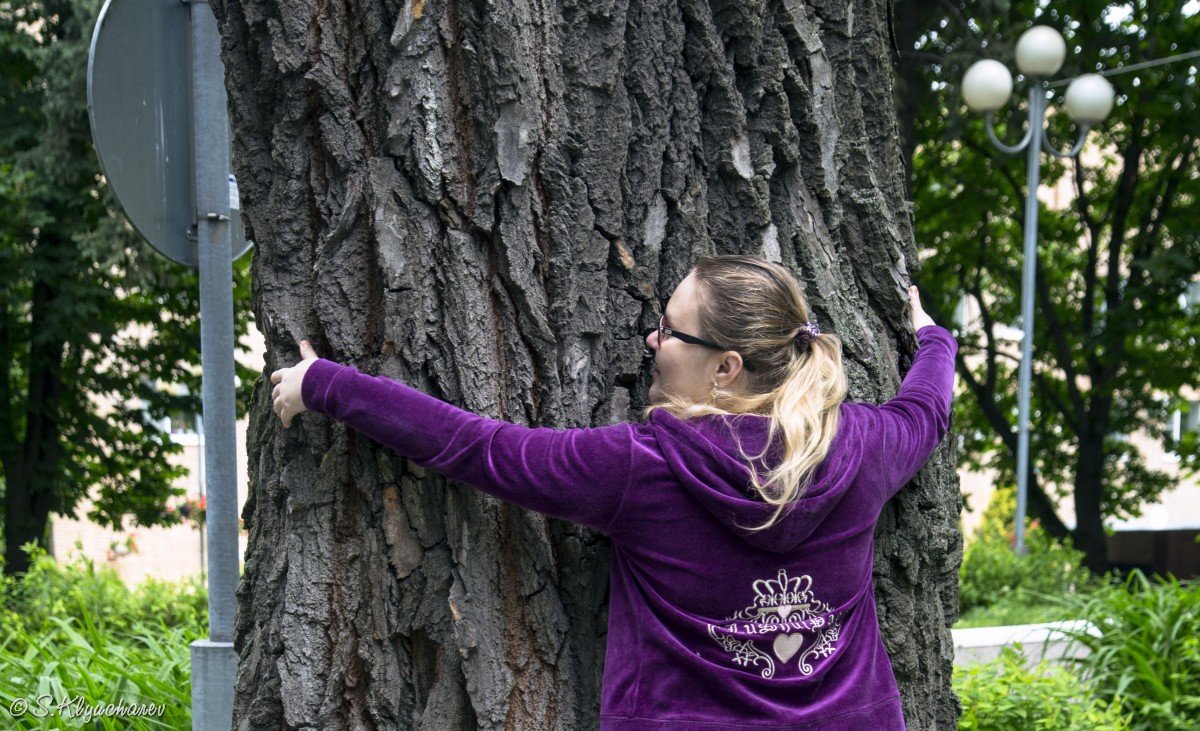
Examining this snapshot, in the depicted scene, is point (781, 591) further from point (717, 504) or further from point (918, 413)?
point (918, 413)

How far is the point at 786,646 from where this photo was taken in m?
2.00

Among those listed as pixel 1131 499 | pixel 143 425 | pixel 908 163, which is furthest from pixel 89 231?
pixel 1131 499

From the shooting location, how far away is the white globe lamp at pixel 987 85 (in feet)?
32.0

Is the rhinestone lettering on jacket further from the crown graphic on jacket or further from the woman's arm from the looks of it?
the woman's arm

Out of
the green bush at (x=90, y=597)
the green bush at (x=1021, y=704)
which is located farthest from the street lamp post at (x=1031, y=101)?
the green bush at (x=90, y=597)

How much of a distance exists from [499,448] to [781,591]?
0.59 m

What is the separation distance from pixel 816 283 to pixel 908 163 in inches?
340

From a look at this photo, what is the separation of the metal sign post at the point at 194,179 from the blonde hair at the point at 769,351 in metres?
1.39

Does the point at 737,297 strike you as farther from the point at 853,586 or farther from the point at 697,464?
the point at 853,586

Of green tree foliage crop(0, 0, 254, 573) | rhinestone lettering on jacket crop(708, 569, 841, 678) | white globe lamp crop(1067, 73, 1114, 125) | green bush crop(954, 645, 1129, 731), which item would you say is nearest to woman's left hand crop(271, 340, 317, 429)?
rhinestone lettering on jacket crop(708, 569, 841, 678)

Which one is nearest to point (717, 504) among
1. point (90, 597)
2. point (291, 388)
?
point (291, 388)

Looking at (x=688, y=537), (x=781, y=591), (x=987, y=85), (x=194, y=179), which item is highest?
(x=987, y=85)

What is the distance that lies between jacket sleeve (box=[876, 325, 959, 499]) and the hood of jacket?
22 cm

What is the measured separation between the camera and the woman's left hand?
2123 millimetres
